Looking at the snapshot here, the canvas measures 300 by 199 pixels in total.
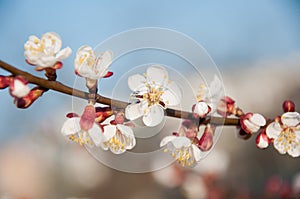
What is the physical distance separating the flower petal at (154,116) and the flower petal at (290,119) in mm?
223

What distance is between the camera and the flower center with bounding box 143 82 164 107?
0.60m

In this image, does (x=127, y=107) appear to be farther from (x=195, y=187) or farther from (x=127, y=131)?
(x=195, y=187)

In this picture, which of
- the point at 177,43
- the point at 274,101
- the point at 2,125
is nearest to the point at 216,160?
the point at 274,101

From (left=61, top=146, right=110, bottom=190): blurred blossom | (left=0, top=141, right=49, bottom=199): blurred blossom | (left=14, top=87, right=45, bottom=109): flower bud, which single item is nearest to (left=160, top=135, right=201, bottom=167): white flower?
(left=14, top=87, right=45, bottom=109): flower bud

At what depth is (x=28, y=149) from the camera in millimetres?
2711

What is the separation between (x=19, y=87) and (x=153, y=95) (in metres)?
0.20

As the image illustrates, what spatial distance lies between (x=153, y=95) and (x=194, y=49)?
95mm

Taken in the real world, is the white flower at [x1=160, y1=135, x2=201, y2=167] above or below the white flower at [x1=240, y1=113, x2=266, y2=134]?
below

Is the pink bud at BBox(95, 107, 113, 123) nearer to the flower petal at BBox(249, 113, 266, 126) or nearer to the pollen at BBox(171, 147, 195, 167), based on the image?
the pollen at BBox(171, 147, 195, 167)

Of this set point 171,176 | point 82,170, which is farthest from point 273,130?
point 82,170

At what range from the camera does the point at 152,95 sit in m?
0.60

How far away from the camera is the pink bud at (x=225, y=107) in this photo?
65cm

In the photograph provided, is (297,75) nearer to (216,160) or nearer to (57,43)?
(216,160)

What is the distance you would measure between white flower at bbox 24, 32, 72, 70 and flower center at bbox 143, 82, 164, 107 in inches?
5.2
